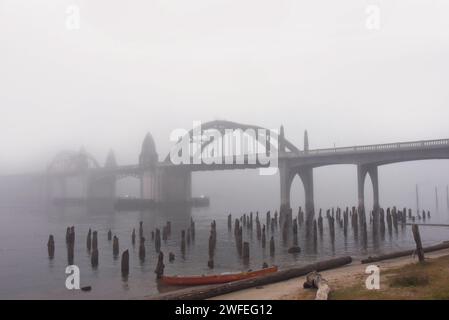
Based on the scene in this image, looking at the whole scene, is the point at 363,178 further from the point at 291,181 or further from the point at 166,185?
the point at 166,185

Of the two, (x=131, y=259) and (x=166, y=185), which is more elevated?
(x=166, y=185)

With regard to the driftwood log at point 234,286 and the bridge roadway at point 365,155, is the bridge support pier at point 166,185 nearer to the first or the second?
the bridge roadway at point 365,155

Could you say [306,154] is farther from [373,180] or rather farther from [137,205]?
[137,205]

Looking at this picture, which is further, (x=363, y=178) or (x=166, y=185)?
(x=166, y=185)

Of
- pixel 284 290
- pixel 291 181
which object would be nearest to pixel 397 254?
pixel 284 290

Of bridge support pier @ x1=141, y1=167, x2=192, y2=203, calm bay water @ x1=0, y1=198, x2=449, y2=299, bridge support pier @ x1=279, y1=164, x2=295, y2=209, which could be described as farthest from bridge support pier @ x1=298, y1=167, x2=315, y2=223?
bridge support pier @ x1=141, y1=167, x2=192, y2=203

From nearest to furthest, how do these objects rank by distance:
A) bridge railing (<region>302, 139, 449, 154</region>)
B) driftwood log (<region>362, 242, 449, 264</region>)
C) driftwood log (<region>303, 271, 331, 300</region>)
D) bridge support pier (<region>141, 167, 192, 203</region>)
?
driftwood log (<region>303, 271, 331, 300</region>) → driftwood log (<region>362, 242, 449, 264</region>) → bridge railing (<region>302, 139, 449, 154</region>) → bridge support pier (<region>141, 167, 192, 203</region>)

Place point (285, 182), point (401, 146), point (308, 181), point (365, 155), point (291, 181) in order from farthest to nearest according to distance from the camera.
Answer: point (308, 181)
point (291, 181)
point (285, 182)
point (365, 155)
point (401, 146)

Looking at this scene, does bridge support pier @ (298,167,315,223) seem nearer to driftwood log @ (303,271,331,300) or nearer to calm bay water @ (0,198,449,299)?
calm bay water @ (0,198,449,299)

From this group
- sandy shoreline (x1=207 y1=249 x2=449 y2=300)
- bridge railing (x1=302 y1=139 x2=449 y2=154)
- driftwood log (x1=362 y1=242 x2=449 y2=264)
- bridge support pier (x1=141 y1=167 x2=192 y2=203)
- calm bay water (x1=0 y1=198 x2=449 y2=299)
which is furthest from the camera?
bridge support pier (x1=141 y1=167 x2=192 y2=203)

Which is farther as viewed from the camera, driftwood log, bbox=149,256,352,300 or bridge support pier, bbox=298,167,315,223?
bridge support pier, bbox=298,167,315,223

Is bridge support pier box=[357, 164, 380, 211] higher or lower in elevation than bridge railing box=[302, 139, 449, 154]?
lower

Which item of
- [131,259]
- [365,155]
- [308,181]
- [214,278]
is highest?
[365,155]

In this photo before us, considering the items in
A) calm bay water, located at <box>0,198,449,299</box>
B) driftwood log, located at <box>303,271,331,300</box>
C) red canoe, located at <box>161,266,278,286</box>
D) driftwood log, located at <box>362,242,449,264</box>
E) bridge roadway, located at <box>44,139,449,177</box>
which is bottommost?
calm bay water, located at <box>0,198,449,299</box>
